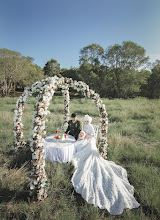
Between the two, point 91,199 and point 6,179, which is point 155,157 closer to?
point 91,199

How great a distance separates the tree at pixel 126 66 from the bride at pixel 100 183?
64.6 ft

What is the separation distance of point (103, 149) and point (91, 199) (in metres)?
2.01

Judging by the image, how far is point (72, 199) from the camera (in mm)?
3025

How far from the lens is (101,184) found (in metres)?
3.36

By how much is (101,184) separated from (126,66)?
21.7 metres

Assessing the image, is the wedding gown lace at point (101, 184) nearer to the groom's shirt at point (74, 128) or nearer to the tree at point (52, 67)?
the groom's shirt at point (74, 128)

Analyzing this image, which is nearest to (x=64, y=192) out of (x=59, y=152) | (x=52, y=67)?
(x=59, y=152)

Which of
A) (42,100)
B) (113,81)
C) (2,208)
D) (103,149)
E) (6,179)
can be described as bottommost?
(2,208)

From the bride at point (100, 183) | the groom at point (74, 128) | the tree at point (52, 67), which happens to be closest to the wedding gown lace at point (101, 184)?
the bride at point (100, 183)

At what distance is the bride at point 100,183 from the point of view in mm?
2945

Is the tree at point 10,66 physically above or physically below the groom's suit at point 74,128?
above

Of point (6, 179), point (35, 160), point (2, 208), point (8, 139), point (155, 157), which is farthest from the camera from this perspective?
point (8, 139)

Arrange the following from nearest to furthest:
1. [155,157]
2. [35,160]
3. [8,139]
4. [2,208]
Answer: [2,208], [35,160], [155,157], [8,139]

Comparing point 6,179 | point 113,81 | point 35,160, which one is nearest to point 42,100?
point 35,160
